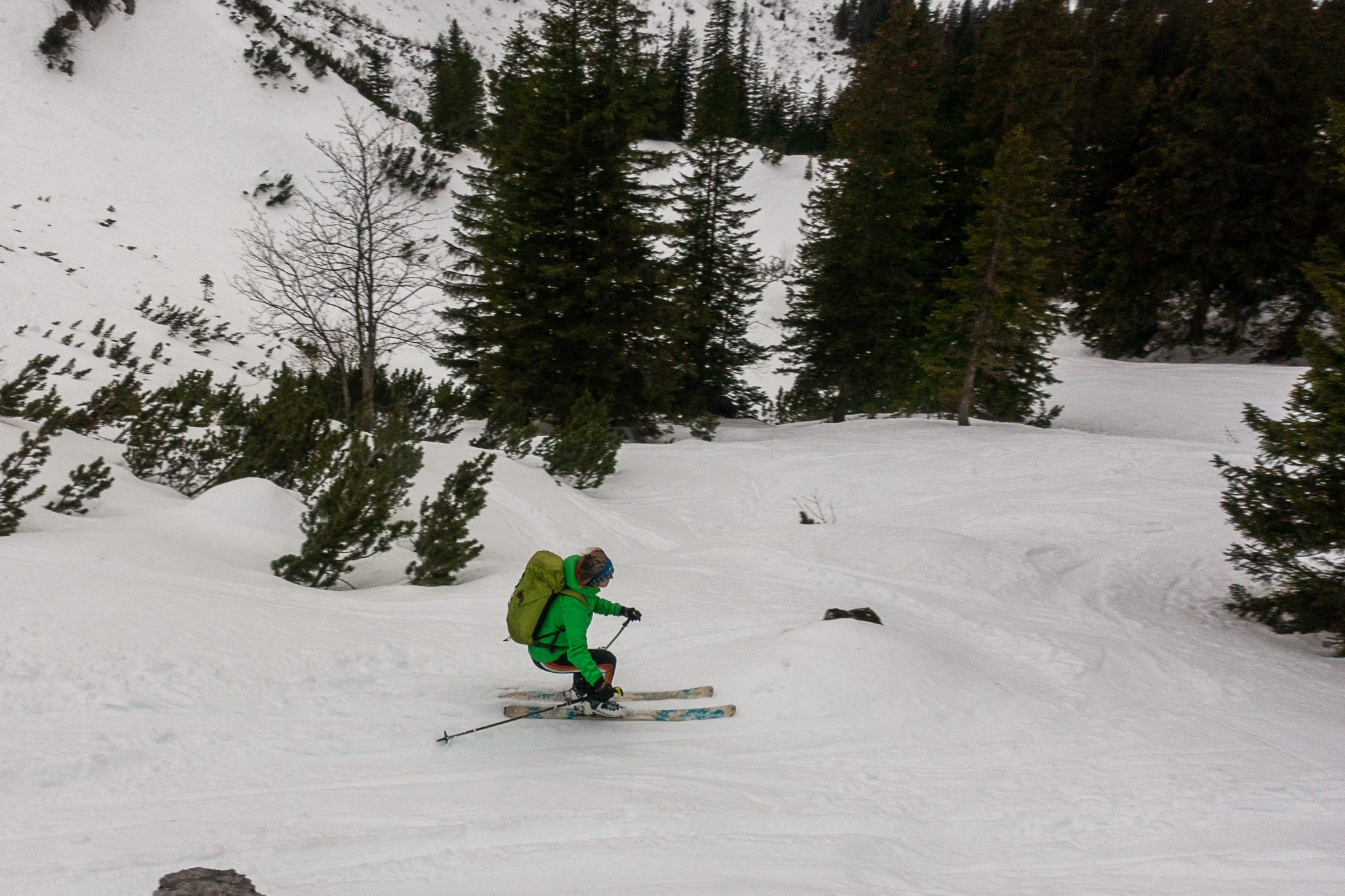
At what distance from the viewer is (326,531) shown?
7.03 meters

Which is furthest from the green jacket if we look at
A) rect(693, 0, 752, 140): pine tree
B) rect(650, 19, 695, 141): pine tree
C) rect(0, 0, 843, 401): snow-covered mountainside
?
rect(650, 19, 695, 141): pine tree

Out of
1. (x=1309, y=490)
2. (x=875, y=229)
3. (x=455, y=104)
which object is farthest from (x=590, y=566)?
(x=455, y=104)

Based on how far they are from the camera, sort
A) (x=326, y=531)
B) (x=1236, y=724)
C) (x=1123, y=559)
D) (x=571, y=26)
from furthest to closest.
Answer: (x=571, y=26) → (x=1123, y=559) → (x=326, y=531) → (x=1236, y=724)

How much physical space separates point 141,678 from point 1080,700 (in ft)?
23.7

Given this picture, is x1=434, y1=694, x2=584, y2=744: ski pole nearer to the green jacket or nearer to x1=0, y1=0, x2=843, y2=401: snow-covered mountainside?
the green jacket

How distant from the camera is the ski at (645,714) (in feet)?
16.6

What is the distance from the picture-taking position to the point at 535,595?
4852 mm

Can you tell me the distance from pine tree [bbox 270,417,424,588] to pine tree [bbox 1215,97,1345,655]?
9.48m

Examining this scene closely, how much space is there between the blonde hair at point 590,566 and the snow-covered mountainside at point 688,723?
1.13m

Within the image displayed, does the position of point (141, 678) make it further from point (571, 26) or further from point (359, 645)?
point (571, 26)

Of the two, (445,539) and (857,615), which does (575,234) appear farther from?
(857,615)

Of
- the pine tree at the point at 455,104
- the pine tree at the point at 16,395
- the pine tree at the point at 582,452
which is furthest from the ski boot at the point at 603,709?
the pine tree at the point at 455,104

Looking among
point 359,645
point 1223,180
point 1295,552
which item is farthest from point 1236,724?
point 1223,180

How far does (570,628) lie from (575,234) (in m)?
14.6
